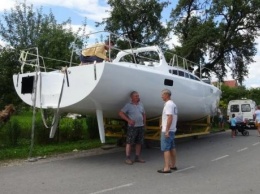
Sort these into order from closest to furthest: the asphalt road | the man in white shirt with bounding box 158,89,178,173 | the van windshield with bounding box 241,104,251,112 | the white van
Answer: the asphalt road
the man in white shirt with bounding box 158,89,178,173
the white van
the van windshield with bounding box 241,104,251,112

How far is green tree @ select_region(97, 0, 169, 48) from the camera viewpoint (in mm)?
25703

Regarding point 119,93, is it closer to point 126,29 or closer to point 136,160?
point 136,160

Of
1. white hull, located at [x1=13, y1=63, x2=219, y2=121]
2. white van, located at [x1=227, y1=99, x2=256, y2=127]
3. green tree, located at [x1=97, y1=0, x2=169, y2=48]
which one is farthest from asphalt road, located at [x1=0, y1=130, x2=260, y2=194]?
green tree, located at [x1=97, y1=0, x2=169, y2=48]

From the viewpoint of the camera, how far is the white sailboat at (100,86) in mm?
8416

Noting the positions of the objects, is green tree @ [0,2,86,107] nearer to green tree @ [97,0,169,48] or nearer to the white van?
green tree @ [97,0,169,48]

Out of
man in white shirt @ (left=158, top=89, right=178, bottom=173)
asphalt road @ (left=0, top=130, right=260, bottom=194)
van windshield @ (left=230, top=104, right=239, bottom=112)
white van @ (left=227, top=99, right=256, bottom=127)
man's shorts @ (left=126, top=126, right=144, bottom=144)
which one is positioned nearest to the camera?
asphalt road @ (left=0, top=130, right=260, bottom=194)

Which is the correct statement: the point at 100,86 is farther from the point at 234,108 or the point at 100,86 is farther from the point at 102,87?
the point at 234,108

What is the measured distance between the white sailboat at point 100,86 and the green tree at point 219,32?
50.1 ft

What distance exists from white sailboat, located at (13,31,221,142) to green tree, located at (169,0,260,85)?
601 inches

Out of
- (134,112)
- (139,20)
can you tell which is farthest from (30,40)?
(134,112)

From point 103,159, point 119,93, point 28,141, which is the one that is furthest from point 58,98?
point 28,141

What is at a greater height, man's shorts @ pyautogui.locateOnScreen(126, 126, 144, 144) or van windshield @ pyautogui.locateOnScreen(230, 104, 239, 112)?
van windshield @ pyautogui.locateOnScreen(230, 104, 239, 112)

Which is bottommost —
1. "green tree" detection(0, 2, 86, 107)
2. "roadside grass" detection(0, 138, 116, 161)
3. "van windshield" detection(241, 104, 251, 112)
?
"roadside grass" detection(0, 138, 116, 161)

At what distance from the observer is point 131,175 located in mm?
7598
